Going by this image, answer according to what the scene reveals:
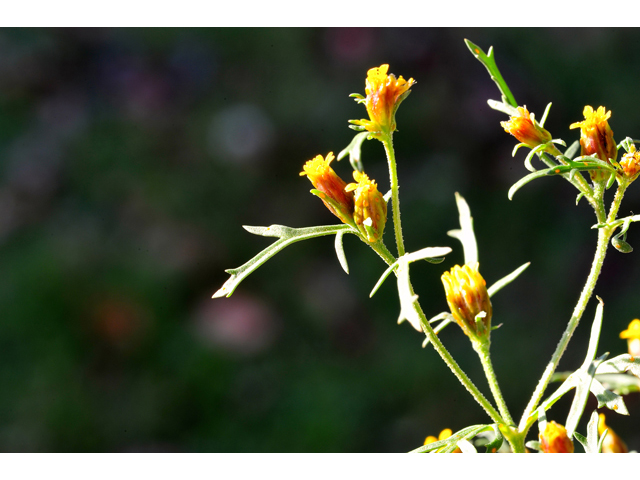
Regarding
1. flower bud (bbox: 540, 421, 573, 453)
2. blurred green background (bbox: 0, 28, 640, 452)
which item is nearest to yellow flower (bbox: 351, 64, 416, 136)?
flower bud (bbox: 540, 421, 573, 453)

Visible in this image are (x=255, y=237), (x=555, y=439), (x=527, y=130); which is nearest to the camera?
(x=555, y=439)

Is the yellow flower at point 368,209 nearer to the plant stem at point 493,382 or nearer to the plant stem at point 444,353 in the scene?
the plant stem at point 444,353

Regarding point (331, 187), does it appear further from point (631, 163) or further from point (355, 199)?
point (631, 163)

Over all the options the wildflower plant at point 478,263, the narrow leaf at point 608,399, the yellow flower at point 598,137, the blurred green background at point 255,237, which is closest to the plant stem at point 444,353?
the wildflower plant at point 478,263

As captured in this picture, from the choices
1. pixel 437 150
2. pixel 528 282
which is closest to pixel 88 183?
pixel 437 150

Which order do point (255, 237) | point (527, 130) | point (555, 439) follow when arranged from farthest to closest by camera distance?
point (255, 237)
point (527, 130)
point (555, 439)

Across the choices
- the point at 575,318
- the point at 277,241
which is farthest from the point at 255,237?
the point at 575,318

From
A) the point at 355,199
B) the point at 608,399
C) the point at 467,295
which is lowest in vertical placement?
the point at 608,399

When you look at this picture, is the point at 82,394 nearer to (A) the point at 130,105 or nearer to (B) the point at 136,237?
(B) the point at 136,237
